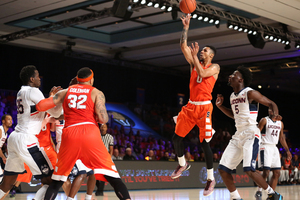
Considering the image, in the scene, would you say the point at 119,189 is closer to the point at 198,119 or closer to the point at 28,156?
the point at 28,156

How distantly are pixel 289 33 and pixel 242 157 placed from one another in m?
10.0

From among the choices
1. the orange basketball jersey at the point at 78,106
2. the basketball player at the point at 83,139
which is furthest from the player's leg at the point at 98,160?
the orange basketball jersey at the point at 78,106

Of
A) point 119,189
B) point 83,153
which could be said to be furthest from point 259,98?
point 83,153

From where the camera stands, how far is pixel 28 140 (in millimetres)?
5086

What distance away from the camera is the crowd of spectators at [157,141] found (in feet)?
48.4

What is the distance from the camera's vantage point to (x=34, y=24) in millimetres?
15469

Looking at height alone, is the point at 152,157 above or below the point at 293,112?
below

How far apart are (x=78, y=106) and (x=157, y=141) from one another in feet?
42.8

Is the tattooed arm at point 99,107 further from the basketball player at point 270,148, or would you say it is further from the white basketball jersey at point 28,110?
the basketball player at point 270,148

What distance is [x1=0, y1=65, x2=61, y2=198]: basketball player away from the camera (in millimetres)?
4988

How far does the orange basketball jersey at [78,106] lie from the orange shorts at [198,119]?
1.86 meters

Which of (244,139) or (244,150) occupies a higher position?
(244,139)

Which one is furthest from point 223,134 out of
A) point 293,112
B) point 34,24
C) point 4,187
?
point 4,187

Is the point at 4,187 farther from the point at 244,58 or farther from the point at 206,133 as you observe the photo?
the point at 244,58
